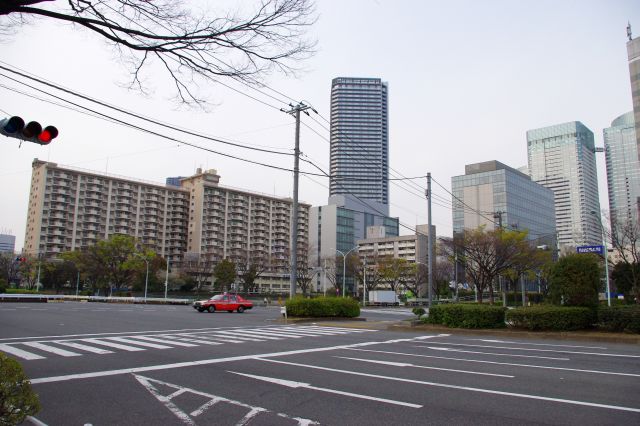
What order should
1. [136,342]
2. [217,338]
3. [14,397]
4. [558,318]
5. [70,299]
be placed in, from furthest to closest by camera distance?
[70,299] < [558,318] < [217,338] < [136,342] < [14,397]

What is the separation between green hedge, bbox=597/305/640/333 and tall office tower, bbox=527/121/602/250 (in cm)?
10956

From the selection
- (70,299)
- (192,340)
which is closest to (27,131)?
(192,340)

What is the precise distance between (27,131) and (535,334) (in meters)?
16.4

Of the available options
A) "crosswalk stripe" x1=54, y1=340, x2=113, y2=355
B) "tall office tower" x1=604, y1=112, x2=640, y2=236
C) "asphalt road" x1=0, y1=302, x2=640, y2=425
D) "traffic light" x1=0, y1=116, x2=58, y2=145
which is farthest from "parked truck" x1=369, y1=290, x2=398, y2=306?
"traffic light" x1=0, y1=116, x2=58, y2=145

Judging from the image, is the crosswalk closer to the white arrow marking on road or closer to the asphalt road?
the asphalt road

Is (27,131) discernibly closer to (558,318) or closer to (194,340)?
(194,340)

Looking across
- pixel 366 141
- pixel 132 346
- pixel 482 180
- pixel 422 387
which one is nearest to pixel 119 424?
pixel 422 387

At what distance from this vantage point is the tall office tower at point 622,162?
8997 cm

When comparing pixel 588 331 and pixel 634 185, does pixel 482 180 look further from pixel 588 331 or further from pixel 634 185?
pixel 588 331

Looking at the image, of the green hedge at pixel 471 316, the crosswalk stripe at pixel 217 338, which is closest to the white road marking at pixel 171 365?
the crosswalk stripe at pixel 217 338

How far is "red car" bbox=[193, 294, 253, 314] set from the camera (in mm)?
32344

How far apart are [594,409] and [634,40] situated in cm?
6258

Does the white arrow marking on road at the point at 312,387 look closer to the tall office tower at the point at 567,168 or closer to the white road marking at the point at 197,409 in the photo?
the white road marking at the point at 197,409

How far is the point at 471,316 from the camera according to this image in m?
18.7
